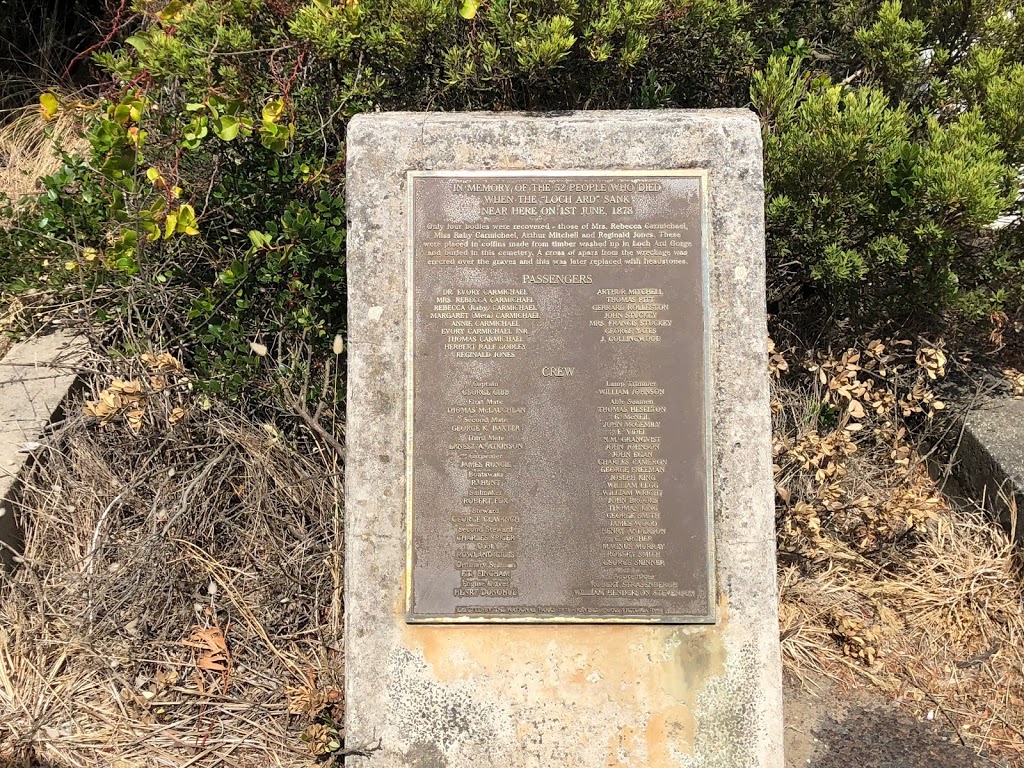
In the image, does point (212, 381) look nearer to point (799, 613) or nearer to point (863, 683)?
point (799, 613)

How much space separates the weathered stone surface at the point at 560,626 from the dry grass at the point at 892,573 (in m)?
0.84

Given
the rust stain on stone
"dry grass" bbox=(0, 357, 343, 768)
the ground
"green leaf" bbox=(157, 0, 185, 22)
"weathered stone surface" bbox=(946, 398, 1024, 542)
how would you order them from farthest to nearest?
"green leaf" bbox=(157, 0, 185, 22)
"weathered stone surface" bbox=(946, 398, 1024, 542)
"dry grass" bbox=(0, 357, 343, 768)
the ground
the rust stain on stone

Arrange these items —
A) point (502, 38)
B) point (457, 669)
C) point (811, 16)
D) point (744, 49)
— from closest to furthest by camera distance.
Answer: point (457, 669), point (502, 38), point (744, 49), point (811, 16)

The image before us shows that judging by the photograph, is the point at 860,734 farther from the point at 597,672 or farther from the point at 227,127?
the point at 227,127

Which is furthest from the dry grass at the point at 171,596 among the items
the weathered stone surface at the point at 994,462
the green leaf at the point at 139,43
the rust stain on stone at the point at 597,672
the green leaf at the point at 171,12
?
the weathered stone surface at the point at 994,462

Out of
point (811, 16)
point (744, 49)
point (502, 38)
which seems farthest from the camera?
point (811, 16)

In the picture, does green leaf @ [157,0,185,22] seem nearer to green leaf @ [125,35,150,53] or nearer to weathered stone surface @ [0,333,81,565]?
green leaf @ [125,35,150,53]

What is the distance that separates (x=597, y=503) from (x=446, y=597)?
634mm

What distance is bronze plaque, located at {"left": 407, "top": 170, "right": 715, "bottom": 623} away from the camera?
107 inches

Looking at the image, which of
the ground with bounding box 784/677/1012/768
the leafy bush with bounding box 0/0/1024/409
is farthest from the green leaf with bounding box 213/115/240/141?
the ground with bounding box 784/677/1012/768

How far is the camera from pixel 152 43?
3695mm

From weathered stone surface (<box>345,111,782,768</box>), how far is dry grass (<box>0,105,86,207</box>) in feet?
10.8

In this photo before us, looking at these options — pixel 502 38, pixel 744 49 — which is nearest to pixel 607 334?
pixel 502 38

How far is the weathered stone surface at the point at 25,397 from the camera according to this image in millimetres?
3422
